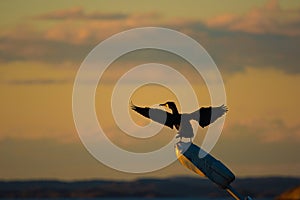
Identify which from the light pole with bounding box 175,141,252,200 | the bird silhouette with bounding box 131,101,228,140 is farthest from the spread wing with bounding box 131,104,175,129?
the light pole with bounding box 175,141,252,200

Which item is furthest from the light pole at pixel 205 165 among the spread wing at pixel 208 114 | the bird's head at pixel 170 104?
the spread wing at pixel 208 114

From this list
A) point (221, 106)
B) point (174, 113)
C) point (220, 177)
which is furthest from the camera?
point (221, 106)

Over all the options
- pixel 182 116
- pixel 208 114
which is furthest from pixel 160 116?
pixel 208 114

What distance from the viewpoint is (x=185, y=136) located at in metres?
41.4

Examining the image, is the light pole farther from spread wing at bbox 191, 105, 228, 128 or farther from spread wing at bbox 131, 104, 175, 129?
spread wing at bbox 191, 105, 228, 128

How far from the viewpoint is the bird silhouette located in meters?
41.8

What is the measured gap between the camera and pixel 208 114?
44969 millimetres

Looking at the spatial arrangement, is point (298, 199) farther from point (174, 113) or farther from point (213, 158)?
point (174, 113)

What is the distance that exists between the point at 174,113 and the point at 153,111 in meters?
0.95

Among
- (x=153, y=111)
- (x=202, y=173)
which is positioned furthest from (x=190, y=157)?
(x=153, y=111)

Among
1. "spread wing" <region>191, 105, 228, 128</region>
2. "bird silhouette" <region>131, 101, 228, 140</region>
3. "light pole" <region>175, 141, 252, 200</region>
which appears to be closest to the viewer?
"light pole" <region>175, 141, 252, 200</region>

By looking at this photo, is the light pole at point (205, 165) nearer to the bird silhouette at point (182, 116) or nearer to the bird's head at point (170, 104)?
the bird silhouette at point (182, 116)

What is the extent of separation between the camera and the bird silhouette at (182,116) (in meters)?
41.8

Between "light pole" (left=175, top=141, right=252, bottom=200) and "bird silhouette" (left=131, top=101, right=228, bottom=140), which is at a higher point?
"bird silhouette" (left=131, top=101, right=228, bottom=140)
